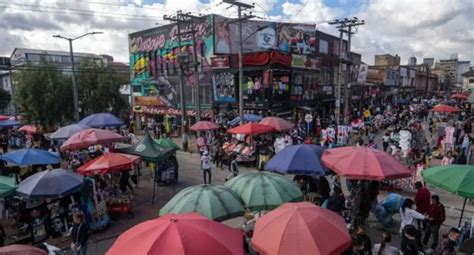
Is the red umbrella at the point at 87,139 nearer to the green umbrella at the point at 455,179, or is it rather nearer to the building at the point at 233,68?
the building at the point at 233,68

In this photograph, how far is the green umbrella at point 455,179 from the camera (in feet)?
24.8

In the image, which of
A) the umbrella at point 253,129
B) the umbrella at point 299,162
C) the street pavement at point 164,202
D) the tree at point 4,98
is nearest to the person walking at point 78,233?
the street pavement at point 164,202

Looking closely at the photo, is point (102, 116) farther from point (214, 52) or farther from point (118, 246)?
point (118, 246)

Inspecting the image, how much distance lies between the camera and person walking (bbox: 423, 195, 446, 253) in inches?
339

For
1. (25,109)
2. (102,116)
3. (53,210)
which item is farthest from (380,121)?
(25,109)

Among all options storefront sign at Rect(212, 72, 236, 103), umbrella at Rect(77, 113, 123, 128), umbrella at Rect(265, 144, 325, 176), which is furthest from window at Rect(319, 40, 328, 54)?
umbrella at Rect(265, 144, 325, 176)

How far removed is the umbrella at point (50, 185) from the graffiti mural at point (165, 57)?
21.8 meters

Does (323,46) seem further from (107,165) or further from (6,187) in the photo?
(6,187)

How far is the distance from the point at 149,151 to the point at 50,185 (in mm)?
4278

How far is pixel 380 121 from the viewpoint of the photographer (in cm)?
3120

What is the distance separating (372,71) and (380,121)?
24.0 meters

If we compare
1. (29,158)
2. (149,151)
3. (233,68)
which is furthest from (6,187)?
(233,68)

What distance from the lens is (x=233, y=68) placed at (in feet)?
94.1

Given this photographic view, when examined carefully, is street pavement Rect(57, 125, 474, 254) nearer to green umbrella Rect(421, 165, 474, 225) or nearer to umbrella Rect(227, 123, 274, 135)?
umbrella Rect(227, 123, 274, 135)
